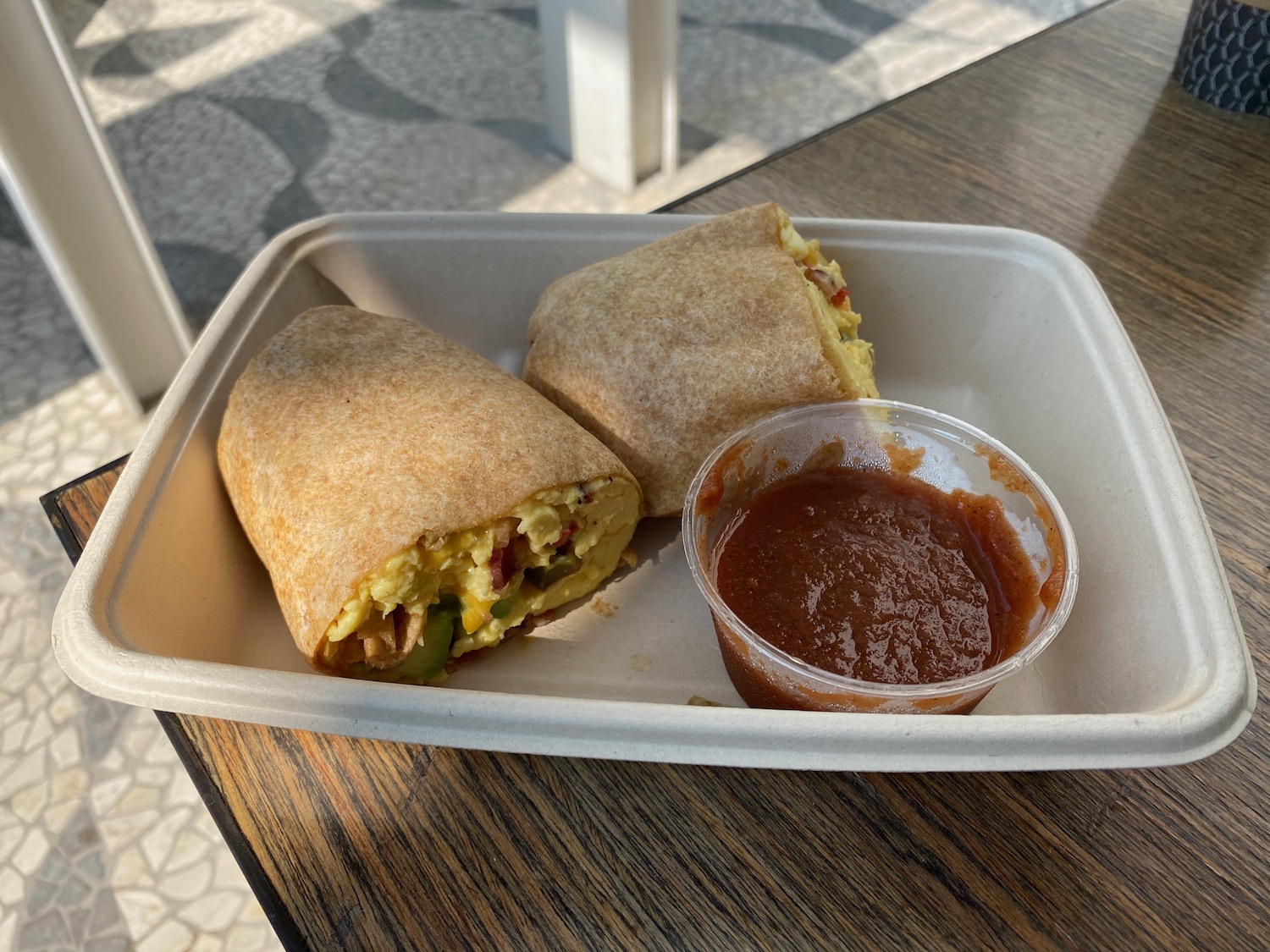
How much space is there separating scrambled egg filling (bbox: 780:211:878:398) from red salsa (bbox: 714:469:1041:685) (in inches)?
5.6

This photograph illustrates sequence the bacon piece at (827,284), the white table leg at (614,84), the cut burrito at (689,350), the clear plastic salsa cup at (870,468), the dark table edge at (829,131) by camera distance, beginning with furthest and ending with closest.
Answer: the white table leg at (614,84)
the dark table edge at (829,131)
the bacon piece at (827,284)
the cut burrito at (689,350)
the clear plastic salsa cup at (870,468)

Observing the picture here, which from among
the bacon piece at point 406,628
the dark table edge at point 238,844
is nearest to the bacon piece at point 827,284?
the bacon piece at point 406,628

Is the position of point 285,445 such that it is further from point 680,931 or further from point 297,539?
point 680,931

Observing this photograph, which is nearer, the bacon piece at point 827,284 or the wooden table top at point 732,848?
the wooden table top at point 732,848

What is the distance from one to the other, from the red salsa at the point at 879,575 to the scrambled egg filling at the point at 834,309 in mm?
143

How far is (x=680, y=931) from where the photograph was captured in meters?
0.91

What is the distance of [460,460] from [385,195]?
8.81 ft

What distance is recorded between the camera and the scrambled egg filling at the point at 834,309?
51.1 inches

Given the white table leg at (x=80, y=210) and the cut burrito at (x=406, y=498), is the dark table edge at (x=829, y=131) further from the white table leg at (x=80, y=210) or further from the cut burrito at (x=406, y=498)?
the white table leg at (x=80, y=210)

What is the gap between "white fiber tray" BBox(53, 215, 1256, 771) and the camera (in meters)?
0.88

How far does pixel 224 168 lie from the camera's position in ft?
11.8

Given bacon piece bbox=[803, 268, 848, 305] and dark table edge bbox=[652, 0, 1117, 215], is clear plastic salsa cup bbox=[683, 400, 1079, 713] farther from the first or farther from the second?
dark table edge bbox=[652, 0, 1117, 215]

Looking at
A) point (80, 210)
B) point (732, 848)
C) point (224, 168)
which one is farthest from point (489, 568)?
point (224, 168)

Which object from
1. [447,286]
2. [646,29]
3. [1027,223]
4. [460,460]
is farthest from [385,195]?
[460,460]
